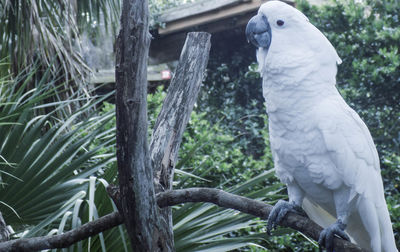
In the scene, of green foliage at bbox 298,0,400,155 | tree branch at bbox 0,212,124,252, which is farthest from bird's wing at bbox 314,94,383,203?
green foliage at bbox 298,0,400,155

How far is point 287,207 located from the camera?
1.39 metres

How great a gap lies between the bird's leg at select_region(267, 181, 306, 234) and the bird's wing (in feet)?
0.57

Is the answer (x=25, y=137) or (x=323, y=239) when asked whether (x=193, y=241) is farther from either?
(x=25, y=137)

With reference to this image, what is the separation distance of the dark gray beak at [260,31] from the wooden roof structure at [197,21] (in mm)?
2389

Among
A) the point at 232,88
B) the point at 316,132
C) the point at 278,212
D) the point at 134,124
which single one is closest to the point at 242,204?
the point at 278,212

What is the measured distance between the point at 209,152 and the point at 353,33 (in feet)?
4.59

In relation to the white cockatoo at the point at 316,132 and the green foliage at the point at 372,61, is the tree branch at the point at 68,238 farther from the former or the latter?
the green foliage at the point at 372,61

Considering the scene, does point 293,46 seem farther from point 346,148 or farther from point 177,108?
point 177,108

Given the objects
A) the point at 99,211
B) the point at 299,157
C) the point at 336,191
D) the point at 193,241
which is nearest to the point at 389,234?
the point at 336,191

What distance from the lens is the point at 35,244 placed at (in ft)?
4.40

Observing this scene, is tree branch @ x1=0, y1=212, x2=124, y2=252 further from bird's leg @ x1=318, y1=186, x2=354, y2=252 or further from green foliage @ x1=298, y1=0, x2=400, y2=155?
green foliage @ x1=298, y1=0, x2=400, y2=155

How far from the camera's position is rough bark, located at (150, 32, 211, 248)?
156 cm

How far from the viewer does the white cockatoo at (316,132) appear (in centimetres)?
129

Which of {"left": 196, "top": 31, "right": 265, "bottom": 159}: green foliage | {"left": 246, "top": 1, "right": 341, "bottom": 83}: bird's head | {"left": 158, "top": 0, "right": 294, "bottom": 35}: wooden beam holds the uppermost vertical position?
{"left": 158, "top": 0, "right": 294, "bottom": 35}: wooden beam
